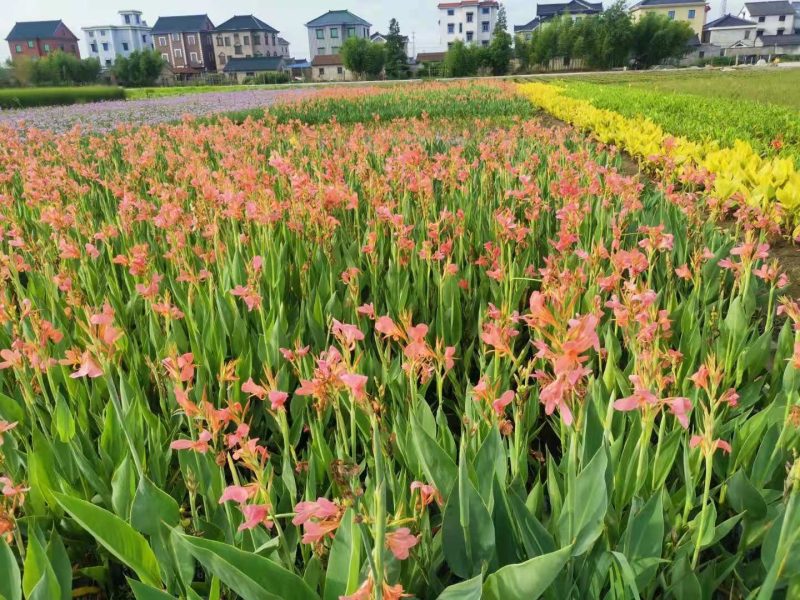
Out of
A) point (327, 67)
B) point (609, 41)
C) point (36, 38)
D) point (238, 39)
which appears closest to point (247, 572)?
point (609, 41)

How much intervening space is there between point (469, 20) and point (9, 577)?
9436 cm

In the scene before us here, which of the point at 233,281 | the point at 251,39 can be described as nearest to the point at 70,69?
the point at 251,39

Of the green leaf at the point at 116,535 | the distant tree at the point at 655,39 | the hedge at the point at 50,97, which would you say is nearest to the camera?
the green leaf at the point at 116,535

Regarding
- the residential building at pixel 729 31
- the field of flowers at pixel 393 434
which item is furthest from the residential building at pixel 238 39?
the field of flowers at pixel 393 434

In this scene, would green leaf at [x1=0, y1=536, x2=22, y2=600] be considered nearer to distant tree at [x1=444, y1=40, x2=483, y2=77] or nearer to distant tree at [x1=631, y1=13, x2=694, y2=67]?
distant tree at [x1=444, y1=40, x2=483, y2=77]

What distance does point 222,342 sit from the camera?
2.08m

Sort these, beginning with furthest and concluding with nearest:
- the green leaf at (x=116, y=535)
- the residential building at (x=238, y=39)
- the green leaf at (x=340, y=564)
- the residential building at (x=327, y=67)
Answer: the residential building at (x=238, y=39), the residential building at (x=327, y=67), the green leaf at (x=116, y=535), the green leaf at (x=340, y=564)

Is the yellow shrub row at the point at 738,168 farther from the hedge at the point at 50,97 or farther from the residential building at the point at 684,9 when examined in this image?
the residential building at the point at 684,9

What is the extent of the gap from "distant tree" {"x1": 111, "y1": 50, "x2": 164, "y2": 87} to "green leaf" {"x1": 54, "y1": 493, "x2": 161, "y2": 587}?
2322 inches

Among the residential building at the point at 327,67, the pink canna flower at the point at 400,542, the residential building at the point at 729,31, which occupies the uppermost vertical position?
the residential building at the point at 729,31

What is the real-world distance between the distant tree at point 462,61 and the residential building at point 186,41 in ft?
140

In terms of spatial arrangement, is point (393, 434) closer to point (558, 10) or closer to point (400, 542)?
point (400, 542)

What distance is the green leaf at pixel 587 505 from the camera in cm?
109

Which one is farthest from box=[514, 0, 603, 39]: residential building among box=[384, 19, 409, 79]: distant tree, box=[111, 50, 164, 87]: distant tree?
box=[111, 50, 164, 87]: distant tree
